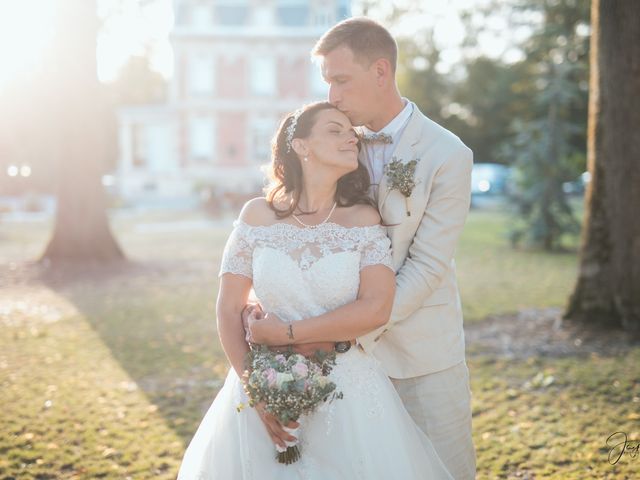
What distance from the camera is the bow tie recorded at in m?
3.39

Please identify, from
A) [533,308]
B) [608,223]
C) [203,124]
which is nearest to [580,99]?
[533,308]

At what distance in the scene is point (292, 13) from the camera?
40.1 m

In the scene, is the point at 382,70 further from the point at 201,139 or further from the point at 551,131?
the point at 201,139

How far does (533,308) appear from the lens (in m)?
9.97

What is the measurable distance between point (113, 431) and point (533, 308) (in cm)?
660

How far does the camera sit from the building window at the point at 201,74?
130ft

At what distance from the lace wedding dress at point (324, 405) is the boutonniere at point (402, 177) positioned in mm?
210

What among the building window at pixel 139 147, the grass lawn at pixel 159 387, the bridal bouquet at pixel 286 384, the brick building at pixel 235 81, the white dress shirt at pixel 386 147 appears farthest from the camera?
the building window at pixel 139 147

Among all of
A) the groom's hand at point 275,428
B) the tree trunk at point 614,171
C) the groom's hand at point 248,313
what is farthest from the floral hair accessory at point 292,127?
the tree trunk at point 614,171

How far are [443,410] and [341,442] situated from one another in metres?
0.63

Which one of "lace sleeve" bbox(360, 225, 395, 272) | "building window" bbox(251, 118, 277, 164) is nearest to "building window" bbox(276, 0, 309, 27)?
"building window" bbox(251, 118, 277, 164)

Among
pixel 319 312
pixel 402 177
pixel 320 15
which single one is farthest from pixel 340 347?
pixel 320 15

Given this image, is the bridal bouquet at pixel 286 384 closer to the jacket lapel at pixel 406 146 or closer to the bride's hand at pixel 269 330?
the bride's hand at pixel 269 330

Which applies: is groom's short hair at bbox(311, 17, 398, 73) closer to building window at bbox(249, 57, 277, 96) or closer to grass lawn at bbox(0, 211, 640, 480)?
grass lawn at bbox(0, 211, 640, 480)
